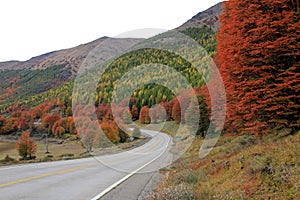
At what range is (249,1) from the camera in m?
14.9

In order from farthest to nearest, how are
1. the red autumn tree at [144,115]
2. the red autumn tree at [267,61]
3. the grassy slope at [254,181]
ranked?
1. the red autumn tree at [144,115]
2. the red autumn tree at [267,61]
3. the grassy slope at [254,181]

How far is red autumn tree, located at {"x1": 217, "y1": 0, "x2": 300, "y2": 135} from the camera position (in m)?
13.3

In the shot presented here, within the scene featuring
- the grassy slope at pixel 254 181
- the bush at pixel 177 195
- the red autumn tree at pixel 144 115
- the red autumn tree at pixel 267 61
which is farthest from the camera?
the red autumn tree at pixel 144 115

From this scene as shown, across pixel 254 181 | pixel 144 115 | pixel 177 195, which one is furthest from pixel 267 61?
pixel 144 115

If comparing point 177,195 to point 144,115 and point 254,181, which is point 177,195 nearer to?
point 254,181

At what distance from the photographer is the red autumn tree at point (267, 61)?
43.6ft

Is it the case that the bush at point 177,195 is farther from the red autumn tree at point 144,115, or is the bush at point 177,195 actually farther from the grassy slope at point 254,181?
the red autumn tree at point 144,115

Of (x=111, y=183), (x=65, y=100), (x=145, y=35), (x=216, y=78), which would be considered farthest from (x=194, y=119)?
(x=65, y=100)

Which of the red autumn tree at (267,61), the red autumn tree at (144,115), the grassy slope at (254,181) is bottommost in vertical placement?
the red autumn tree at (144,115)

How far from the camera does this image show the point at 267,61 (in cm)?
1388

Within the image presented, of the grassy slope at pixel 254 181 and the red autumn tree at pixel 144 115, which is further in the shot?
the red autumn tree at pixel 144 115

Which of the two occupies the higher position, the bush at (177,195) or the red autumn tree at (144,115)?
the bush at (177,195)

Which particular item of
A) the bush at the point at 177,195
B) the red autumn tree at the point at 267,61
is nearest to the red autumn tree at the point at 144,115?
the red autumn tree at the point at 267,61

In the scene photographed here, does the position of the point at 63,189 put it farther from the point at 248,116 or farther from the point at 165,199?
the point at 248,116
